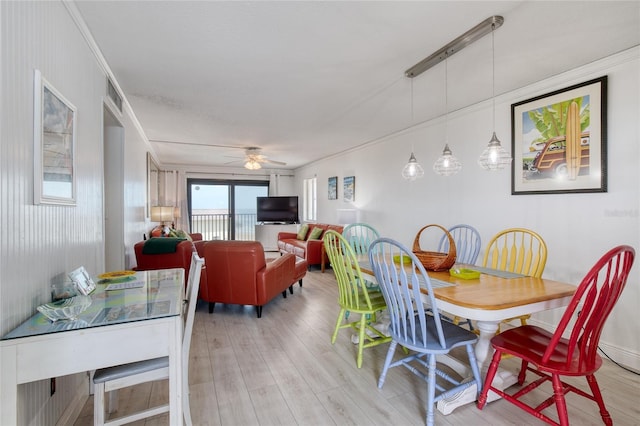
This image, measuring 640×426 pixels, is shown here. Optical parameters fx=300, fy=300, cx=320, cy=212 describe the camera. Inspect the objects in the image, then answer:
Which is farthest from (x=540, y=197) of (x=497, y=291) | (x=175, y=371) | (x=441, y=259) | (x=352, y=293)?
(x=175, y=371)

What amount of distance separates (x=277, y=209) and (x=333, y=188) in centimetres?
221

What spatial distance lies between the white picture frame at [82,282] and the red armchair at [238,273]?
165 centimetres

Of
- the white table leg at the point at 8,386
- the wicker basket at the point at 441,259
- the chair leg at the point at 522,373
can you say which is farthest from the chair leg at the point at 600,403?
the white table leg at the point at 8,386

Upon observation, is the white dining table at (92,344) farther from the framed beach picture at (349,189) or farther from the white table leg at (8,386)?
the framed beach picture at (349,189)

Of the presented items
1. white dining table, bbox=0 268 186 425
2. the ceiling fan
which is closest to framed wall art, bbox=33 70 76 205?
white dining table, bbox=0 268 186 425

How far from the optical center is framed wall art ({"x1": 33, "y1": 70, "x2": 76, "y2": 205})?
1377mm

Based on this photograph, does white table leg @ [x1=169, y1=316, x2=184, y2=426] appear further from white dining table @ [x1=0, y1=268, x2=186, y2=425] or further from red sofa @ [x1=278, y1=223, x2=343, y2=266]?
red sofa @ [x1=278, y1=223, x2=343, y2=266]

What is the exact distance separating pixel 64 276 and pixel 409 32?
8.61ft

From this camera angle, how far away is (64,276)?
5.54 feet

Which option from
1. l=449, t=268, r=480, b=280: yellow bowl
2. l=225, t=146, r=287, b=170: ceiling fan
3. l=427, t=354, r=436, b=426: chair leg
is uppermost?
l=225, t=146, r=287, b=170: ceiling fan

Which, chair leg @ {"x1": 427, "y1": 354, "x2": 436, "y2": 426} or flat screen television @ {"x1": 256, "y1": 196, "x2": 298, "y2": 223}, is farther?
flat screen television @ {"x1": 256, "y1": 196, "x2": 298, "y2": 223}

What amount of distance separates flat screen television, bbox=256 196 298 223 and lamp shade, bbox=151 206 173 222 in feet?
8.45

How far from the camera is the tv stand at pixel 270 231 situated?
8.22 meters

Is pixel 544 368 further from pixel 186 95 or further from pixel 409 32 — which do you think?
pixel 186 95
